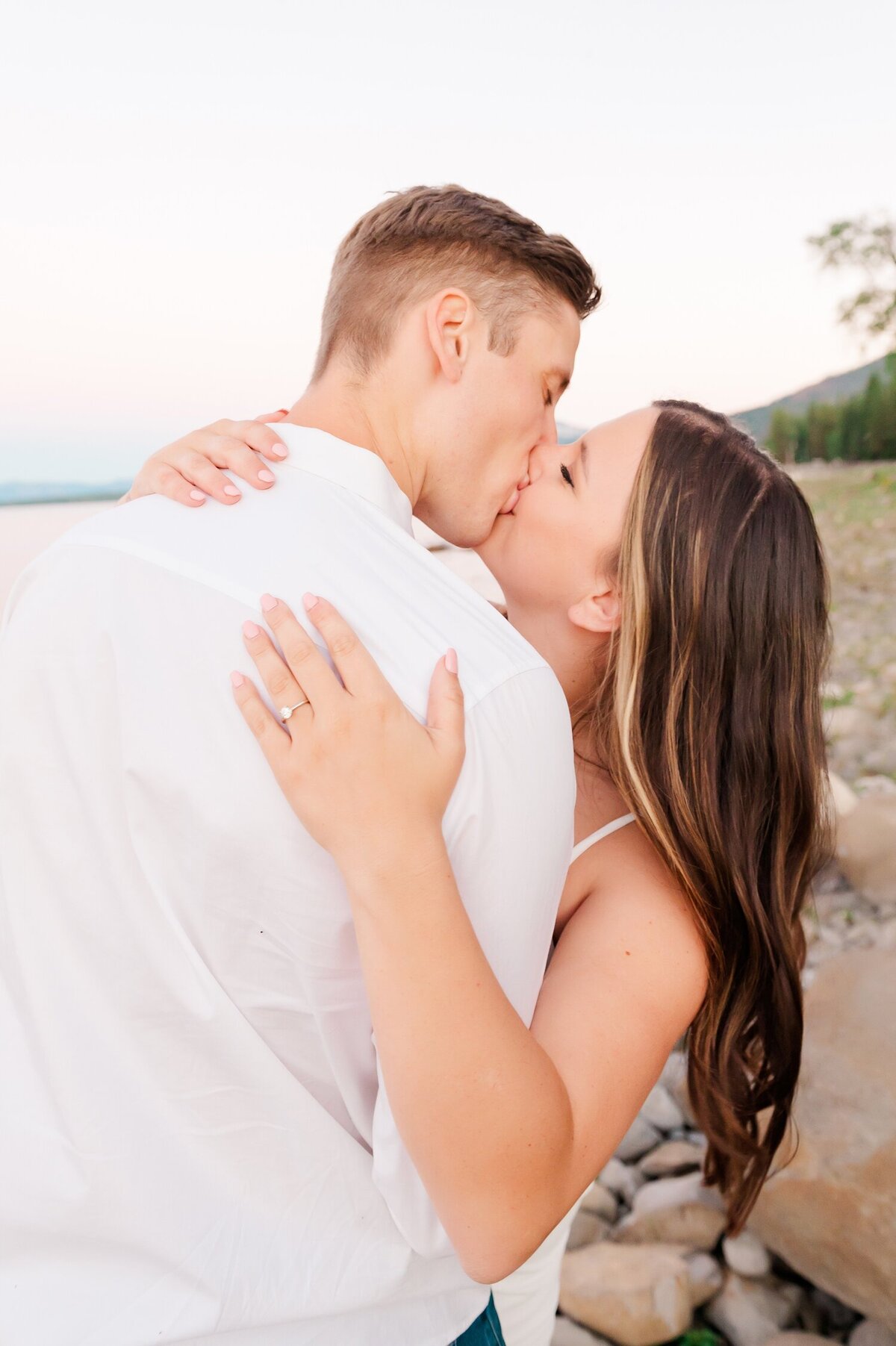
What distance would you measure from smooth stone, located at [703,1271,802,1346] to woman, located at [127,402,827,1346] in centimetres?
35

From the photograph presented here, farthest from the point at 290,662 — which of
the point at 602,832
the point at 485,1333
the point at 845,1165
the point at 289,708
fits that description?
the point at 845,1165

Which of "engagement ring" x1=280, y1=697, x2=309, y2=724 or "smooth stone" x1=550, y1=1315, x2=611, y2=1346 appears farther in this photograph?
"smooth stone" x1=550, y1=1315, x2=611, y2=1346

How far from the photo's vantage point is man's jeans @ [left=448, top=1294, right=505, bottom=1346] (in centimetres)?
165

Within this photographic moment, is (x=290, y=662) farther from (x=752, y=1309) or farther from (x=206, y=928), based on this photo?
(x=752, y=1309)

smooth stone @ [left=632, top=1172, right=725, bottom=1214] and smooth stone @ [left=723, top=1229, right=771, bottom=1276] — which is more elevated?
smooth stone @ [left=723, top=1229, right=771, bottom=1276]

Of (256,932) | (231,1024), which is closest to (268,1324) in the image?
(231,1024)

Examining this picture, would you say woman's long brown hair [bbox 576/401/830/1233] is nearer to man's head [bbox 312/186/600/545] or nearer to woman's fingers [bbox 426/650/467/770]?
man's head [bbox 312/186/600/545]

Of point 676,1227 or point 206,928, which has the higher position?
point 206,928

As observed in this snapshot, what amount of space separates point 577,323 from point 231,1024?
1704 millimetres

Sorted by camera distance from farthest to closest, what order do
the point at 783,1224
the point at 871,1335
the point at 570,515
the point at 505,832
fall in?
the point at 783,1224
the point at 871,1335
the point at 570,515
the point at 505,832

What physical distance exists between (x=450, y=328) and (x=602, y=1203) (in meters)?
2.96

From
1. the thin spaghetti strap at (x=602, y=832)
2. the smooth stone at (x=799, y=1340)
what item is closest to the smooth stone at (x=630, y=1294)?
the smooth stone at (x=799, y=1340)

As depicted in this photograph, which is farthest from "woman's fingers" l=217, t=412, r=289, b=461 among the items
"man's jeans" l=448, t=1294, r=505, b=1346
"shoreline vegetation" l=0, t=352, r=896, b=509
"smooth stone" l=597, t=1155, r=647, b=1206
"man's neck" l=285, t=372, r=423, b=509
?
"shoreline vegetation" l=0, t=352, r=896, b=509

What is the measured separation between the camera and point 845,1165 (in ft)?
9.25
